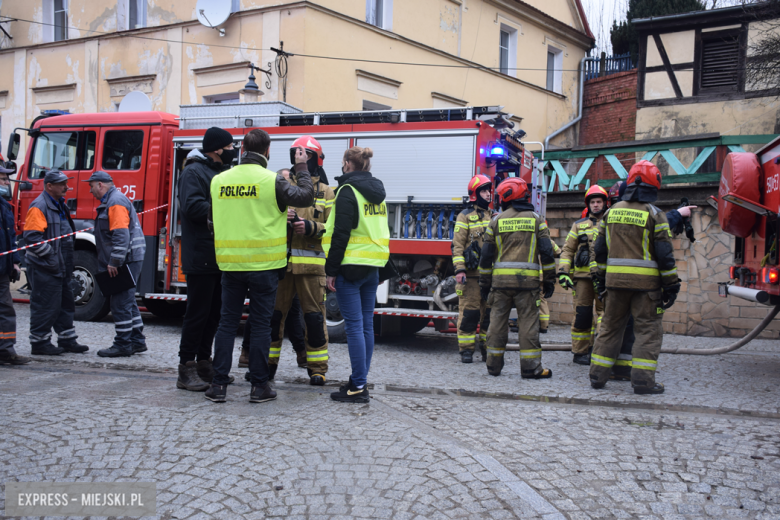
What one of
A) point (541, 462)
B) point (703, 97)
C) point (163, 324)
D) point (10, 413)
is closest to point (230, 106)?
point (163, 324)

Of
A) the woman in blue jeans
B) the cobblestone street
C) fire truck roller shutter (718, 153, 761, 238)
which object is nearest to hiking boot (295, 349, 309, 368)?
the cobblestone street

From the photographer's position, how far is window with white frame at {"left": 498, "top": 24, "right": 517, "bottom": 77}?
19.6 meters

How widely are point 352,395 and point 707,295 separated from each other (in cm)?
705

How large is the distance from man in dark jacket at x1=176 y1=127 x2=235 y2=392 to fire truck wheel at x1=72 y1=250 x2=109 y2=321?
4.72 meters

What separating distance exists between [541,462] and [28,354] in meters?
5.43

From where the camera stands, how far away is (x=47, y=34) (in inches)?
687

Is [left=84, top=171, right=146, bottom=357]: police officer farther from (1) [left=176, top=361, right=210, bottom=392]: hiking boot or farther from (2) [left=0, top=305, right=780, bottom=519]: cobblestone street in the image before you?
(1) [left=176, top=361, right=210, bottom=392]: hiking boot

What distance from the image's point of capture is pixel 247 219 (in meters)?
4.33

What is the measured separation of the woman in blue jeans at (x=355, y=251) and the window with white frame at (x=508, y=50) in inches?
635

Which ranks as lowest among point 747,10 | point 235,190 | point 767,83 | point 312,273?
point 312,273

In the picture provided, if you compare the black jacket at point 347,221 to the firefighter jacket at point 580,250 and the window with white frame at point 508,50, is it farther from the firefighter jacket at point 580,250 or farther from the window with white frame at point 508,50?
the window with white frame at point 508,50

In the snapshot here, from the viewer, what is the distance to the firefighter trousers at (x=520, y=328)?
582cm

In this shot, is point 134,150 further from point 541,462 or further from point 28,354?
point 541,462

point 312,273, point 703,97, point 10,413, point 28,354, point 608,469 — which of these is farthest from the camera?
point 703,97
